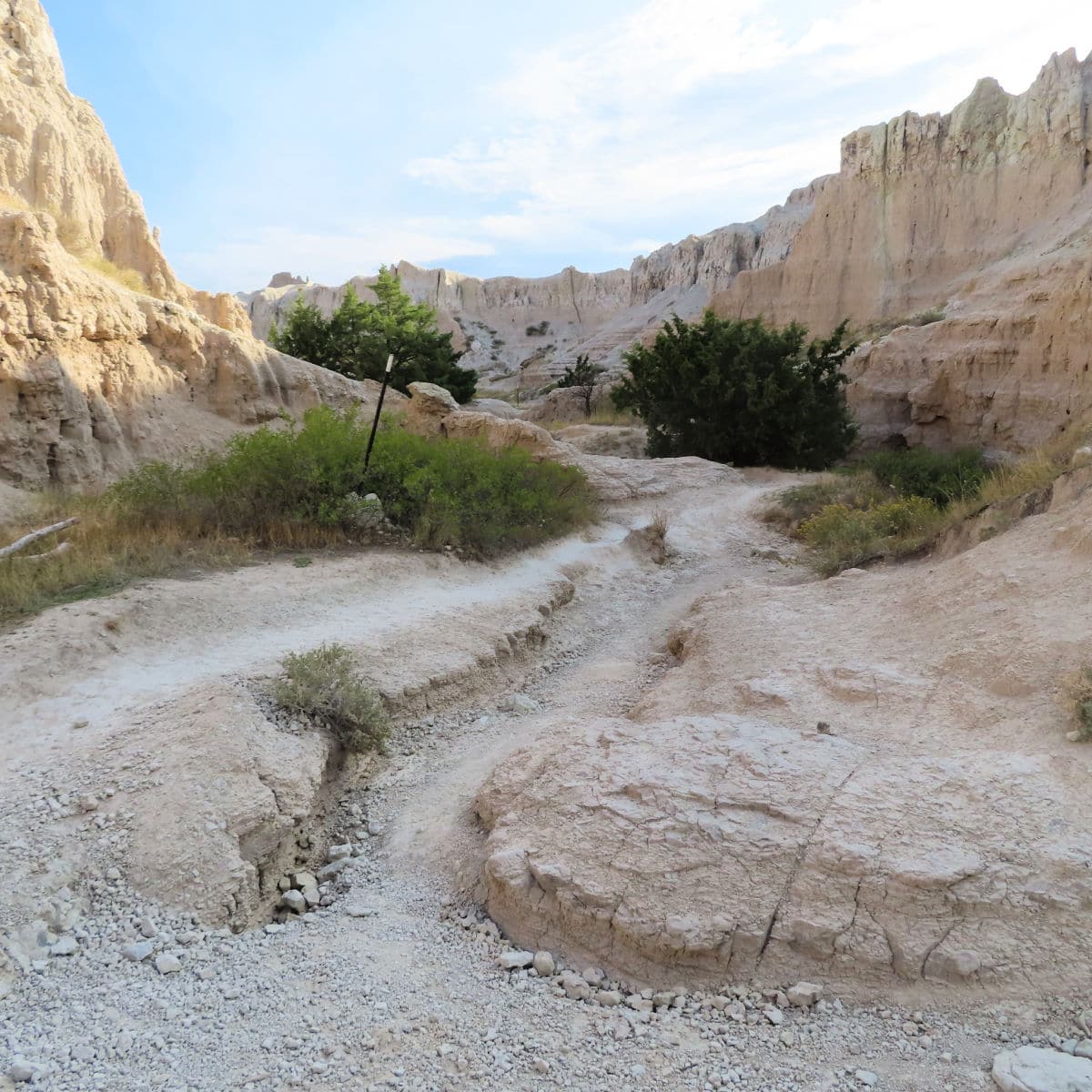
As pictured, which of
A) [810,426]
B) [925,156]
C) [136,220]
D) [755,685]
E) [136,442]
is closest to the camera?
[755,685]

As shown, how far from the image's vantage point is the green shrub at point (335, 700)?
4.81 metres

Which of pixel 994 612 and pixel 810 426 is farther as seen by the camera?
pixel 810 426

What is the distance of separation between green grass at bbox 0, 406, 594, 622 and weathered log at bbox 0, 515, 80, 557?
126 millimetres

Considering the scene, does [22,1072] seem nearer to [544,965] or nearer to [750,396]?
[544,965]

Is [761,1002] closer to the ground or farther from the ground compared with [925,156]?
closer to the ground

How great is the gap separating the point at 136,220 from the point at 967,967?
15.2 m

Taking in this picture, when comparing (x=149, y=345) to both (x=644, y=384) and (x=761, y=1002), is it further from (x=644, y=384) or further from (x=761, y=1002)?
(x=761, y=1002)

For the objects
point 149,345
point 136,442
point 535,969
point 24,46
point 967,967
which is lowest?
point 535,969

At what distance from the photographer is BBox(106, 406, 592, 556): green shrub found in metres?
8.14

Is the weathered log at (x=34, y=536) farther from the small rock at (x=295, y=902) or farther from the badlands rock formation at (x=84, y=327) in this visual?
the small rock at (x=295, y=902)

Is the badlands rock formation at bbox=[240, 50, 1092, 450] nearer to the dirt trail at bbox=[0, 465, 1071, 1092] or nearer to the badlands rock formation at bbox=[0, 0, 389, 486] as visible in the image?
the dirt trail at bbox=[0, 465, 1071, 1092]

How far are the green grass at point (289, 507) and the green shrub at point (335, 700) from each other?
2.34 m

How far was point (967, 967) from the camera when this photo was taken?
2.57 metres

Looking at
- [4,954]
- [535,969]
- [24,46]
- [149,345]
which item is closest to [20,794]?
[4,954]
